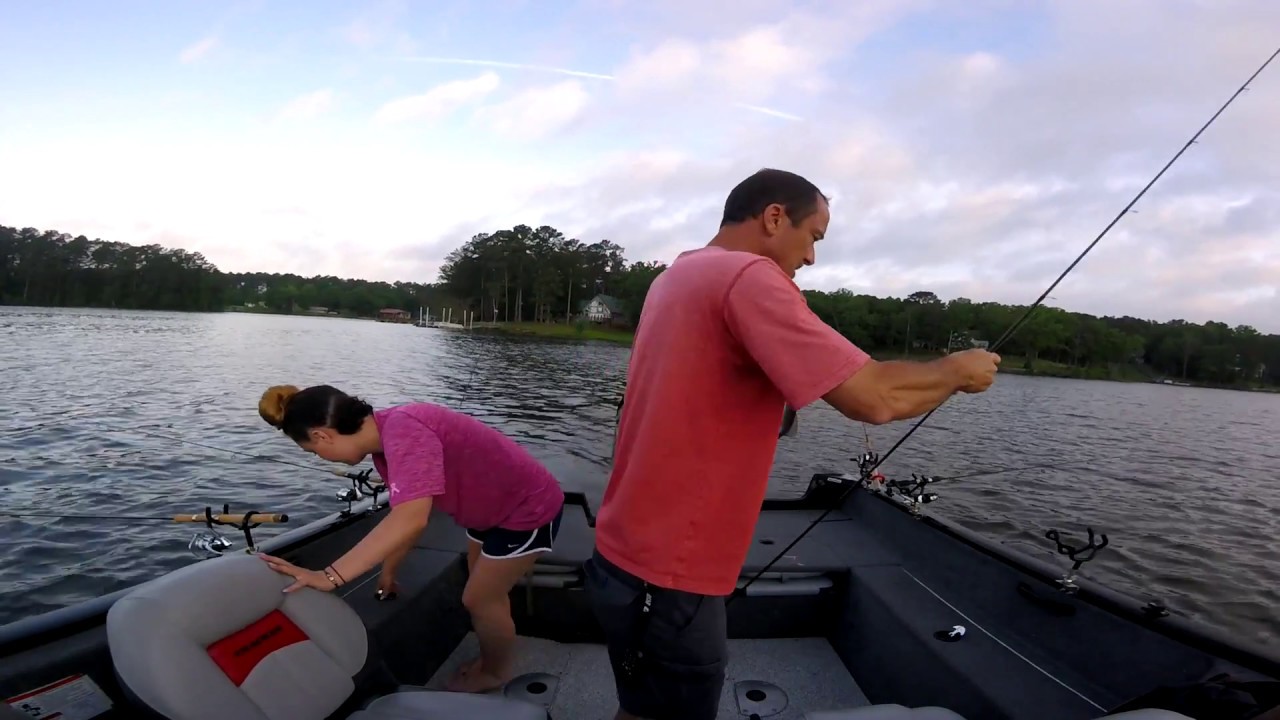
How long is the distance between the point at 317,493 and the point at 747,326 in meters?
10.2

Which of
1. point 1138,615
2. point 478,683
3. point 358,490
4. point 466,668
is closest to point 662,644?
point 478,683

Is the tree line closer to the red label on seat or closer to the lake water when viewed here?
the lake water

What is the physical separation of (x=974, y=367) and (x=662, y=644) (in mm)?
943

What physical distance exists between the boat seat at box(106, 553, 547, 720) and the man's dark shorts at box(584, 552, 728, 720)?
70 centimetres

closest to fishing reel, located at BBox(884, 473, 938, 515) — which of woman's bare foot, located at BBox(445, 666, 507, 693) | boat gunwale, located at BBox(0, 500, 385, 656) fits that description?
woman's bare foot, located at BBox(445, 666, 507, 693)

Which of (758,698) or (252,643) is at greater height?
(252,643)

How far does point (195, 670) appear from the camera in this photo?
181 cm

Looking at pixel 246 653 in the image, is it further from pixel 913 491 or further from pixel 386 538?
pixel 913 491

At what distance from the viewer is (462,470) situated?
2.51 metres

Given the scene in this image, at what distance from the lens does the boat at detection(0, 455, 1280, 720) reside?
6.13ft

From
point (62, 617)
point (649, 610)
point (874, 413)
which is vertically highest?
point (874, 413)

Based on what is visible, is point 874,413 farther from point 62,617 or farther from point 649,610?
point 62,617

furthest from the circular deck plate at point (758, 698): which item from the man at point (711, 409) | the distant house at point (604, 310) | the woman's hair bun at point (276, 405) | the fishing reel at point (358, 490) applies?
the distant house at point (604, 310)

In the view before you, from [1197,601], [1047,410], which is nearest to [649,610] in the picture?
[1197,601]
